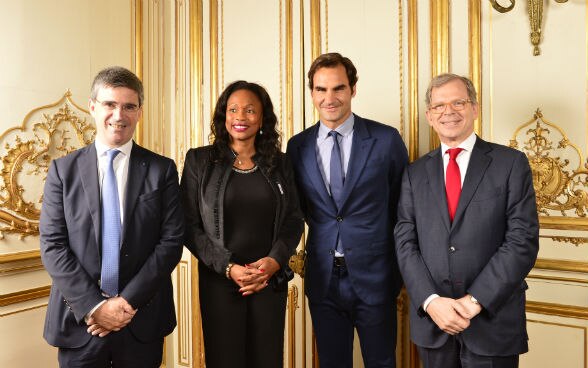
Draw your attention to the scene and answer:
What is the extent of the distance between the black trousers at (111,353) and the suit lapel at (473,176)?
1232mm

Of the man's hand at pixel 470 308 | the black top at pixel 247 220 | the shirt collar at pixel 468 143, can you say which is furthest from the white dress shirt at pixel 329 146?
the man's hand at pixel 470 308

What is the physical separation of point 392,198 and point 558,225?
0.76 meters

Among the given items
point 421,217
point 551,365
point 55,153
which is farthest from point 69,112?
point 551,365

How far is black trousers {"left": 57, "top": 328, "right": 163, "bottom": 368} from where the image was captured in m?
1.70

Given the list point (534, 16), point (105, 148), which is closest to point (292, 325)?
point (105, 148)

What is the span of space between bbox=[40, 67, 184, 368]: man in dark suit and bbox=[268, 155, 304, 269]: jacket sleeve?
0.42 meters

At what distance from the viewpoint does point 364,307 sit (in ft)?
6.93

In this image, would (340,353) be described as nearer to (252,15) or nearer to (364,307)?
(364,307)

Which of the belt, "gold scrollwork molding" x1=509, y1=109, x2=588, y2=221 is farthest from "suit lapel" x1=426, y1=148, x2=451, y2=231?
"gold scrollwork molding" x1=509, y1=109, x2=588, y2=221

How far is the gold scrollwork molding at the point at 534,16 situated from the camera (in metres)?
2.17

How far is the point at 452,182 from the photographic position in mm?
1846

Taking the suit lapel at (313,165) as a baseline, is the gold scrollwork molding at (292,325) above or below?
below

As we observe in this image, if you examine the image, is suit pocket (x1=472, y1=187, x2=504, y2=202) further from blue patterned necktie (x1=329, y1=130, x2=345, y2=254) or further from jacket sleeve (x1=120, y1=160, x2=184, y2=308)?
jacket sleeve (x1=120, y1=160, x2=184, y2=308)

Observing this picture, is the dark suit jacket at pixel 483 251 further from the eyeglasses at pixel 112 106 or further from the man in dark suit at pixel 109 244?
the eyeglasses at pixel 112 106
